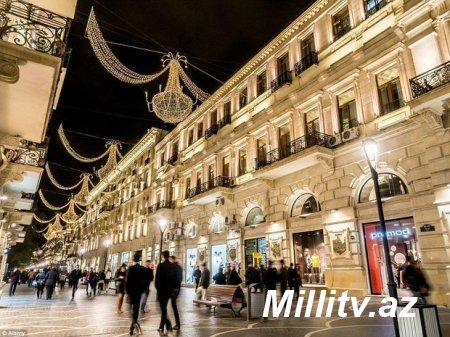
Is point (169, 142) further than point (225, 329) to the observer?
Yes

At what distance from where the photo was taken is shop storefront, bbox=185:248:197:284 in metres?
27.7

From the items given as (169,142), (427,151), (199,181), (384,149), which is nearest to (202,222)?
(199,181)

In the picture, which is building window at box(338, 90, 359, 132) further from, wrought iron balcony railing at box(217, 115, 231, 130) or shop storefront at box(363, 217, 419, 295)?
wrought iron balcony railing at box(217, 115, 231, 130)

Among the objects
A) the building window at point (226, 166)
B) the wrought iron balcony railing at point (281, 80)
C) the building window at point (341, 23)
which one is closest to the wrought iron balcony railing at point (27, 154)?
the building window at point (226, 166)

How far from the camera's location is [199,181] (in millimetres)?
29406

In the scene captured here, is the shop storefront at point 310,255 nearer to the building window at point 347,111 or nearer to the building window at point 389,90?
the building window at point 347,111

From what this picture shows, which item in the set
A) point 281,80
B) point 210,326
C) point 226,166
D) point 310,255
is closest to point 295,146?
point 281,80

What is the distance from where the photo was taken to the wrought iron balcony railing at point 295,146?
17409 mm

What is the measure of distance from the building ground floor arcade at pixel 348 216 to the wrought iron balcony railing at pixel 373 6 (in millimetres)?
6404

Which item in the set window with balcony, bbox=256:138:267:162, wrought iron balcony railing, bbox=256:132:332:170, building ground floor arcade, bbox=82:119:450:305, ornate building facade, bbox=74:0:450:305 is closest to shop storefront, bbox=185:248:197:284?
ornate building facade, bbox=74:0:450:305

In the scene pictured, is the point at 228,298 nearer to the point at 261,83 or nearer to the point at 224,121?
the point at 261,83

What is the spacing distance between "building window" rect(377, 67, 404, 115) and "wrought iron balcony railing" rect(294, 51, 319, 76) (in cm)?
409

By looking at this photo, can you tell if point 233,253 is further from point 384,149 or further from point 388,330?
point 388,330

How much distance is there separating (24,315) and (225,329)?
7.65 m
